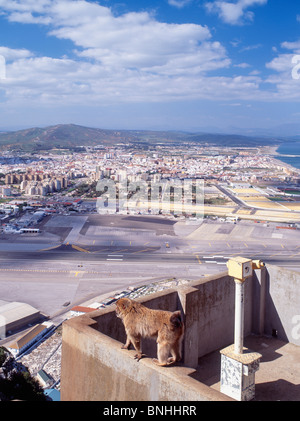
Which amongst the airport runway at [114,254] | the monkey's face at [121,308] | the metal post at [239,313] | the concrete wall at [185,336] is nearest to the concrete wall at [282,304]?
the concrete wall at [185,336]

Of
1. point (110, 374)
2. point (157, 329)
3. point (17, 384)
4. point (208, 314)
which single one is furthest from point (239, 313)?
point (17, 384)

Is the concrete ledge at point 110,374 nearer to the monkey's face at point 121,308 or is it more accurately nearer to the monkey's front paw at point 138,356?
the monkey's front paw at point 138,356

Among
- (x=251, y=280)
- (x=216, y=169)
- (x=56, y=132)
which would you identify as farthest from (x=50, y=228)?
(x=56, y=132)

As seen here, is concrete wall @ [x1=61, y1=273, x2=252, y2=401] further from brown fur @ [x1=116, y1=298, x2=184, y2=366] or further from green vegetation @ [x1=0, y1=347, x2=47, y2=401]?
green vegetation @ [x1=0, y1=347, x2=47, y2=401]

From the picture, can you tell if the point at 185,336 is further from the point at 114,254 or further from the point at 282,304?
the point at 114,254

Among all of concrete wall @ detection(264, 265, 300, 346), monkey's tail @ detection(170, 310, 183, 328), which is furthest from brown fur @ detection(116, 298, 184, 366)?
concrete wall @ detection(264, 265, 300, 346)

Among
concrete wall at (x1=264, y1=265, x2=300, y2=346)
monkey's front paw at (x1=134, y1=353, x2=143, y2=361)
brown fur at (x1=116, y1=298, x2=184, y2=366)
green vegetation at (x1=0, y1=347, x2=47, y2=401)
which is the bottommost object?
green vegetation at (x1=0, y1=347, x2=47, y2=401)

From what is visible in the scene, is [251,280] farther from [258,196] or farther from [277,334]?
[258,196]

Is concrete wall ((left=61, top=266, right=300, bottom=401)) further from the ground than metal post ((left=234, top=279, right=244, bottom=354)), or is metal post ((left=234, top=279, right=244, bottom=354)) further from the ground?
metal post ((left=234, top=279, right=244, bottom=354))
